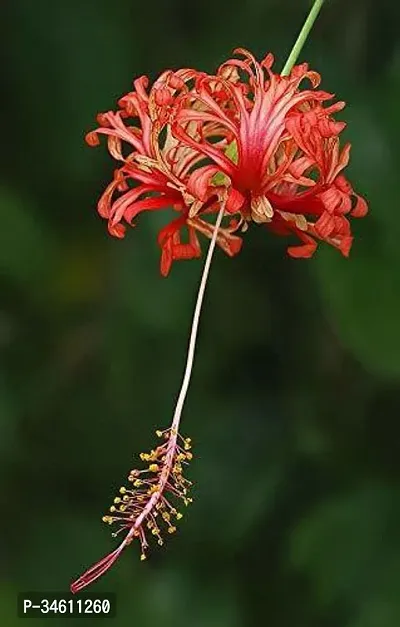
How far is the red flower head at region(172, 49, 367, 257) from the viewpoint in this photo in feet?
3.52

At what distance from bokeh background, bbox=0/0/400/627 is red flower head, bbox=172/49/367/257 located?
60 cm

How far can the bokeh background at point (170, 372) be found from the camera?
1.74m

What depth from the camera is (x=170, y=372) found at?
1826 mm

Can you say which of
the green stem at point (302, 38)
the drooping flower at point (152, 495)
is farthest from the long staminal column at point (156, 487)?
the green stem at point (302, 38)

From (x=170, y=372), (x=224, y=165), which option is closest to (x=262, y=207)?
(x=224, y=165)

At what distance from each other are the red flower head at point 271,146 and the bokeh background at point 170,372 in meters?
0.60

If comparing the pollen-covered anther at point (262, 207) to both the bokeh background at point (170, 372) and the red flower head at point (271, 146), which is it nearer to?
the red flower head at point (271, 146)

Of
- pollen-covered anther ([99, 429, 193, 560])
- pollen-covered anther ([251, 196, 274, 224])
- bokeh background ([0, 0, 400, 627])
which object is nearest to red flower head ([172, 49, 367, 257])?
pollen-covered anther ([251, 196, 274, 224])

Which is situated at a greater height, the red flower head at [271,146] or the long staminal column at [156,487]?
the red flower head at [271,146]

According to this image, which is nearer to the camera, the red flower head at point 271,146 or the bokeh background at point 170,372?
the red flower head at point 271,146

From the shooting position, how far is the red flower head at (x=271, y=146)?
107 cm

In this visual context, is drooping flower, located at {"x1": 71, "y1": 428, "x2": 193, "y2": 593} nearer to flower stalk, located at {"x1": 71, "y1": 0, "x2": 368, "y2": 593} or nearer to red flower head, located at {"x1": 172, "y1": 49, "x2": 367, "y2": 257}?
flower stalk, located at {"x1": 71, "y1": 0, "x2": 368, "y2": 593}

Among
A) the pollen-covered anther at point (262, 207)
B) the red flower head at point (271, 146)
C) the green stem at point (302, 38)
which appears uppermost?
the green stem at point (302, 38)

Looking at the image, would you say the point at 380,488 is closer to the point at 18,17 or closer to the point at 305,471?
the point at 305,471
